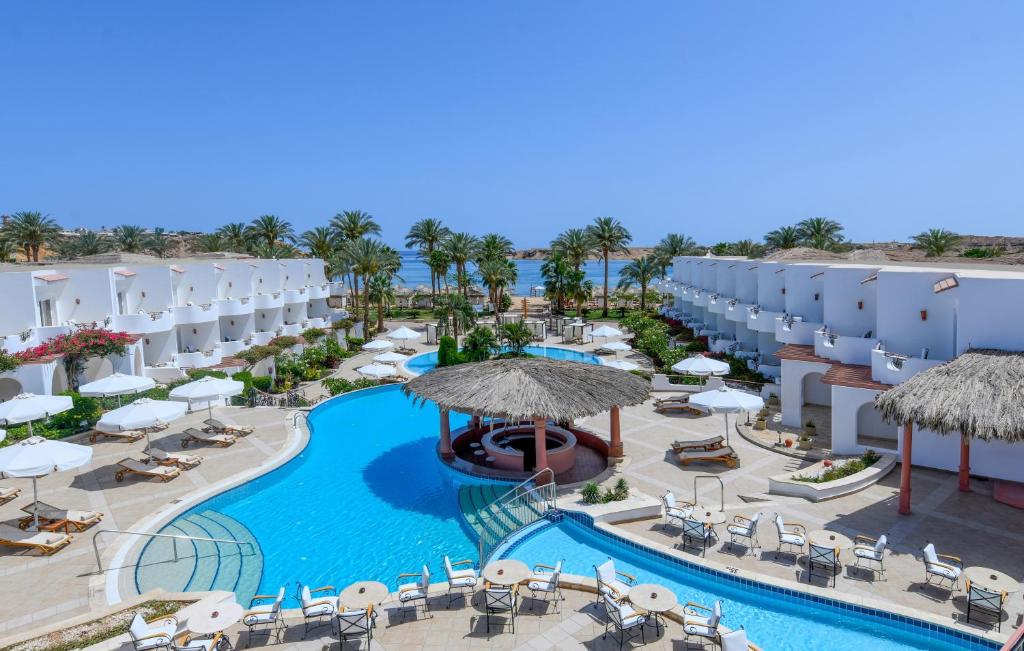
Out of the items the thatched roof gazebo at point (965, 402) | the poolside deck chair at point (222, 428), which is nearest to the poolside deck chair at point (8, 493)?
the poolside deck chair at point (222, 428)

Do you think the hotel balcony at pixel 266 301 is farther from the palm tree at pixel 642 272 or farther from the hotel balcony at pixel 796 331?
the palm tree at pixel 642 272

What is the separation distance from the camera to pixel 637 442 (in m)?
23.0

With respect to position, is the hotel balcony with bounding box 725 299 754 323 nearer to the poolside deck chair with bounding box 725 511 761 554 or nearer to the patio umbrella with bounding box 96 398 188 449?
the poolside deck chair with bounding box 725 511 761 554

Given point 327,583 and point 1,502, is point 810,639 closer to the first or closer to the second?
point 327,583

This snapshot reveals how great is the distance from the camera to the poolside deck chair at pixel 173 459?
67.5 ft

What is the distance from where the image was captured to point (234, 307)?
39906 mm

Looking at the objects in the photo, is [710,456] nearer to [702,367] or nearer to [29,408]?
[702,367]

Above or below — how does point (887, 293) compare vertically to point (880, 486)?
above

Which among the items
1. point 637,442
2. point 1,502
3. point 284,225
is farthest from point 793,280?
point 284,225

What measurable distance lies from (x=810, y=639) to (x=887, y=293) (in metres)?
14.0

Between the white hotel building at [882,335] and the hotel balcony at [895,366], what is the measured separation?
3 cm

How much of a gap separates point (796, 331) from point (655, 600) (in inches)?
761

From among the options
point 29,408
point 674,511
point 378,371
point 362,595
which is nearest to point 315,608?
point 362,595

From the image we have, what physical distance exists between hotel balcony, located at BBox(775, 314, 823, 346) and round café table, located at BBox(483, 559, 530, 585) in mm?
19541
